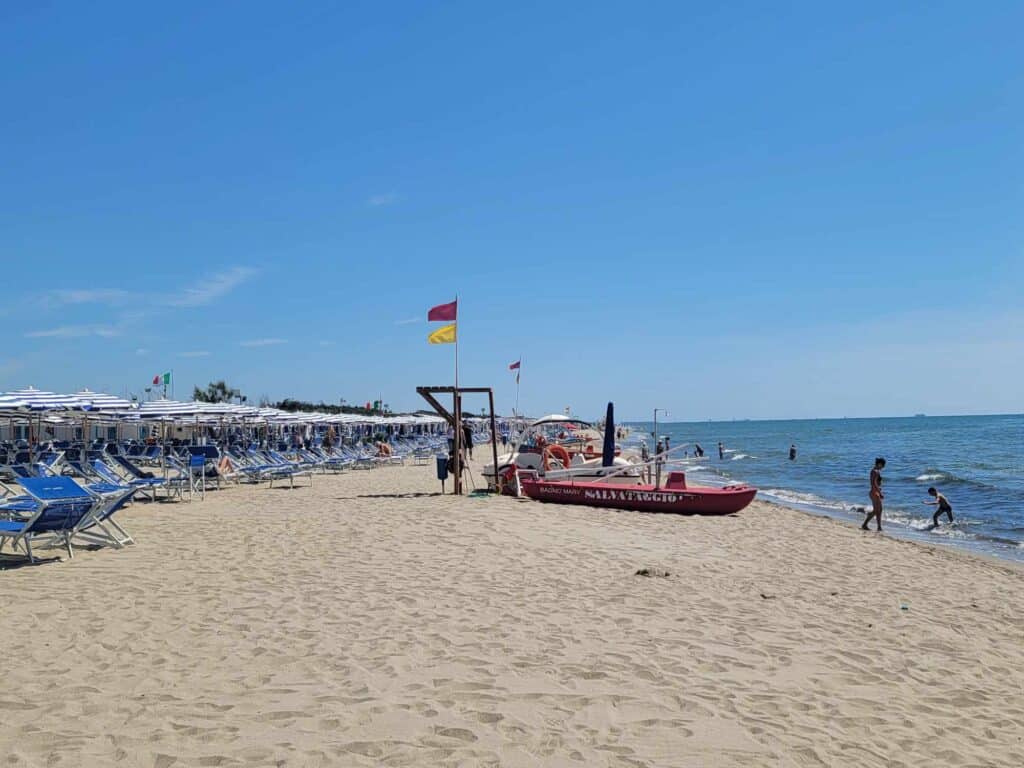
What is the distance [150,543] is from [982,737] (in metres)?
7.18

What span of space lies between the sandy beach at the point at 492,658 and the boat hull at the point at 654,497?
13.6 feet

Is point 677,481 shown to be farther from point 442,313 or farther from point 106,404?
point 106,404

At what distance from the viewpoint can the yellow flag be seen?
1417 cm

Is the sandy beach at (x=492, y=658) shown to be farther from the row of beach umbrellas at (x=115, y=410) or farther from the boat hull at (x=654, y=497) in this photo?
the row of beach umbrellas at (x=115, y=410)

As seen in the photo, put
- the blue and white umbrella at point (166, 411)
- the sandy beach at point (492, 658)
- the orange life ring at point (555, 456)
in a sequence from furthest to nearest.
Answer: the blue and white umbrella at point (166, 411)
the orange life ring at point (555, 456)
the sandy beach at point (492, 658)

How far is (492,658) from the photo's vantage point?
436 cm

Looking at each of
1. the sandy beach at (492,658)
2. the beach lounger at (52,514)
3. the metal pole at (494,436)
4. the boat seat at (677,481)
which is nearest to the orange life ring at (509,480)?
the metal pole at (494,436)

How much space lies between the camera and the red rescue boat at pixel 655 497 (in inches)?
496

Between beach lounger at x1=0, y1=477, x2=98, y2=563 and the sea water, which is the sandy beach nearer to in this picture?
beach lounger at x1=0, y1=477, x2=98, y2=563

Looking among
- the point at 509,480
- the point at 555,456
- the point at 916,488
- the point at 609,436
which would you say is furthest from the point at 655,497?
the point at 916,488

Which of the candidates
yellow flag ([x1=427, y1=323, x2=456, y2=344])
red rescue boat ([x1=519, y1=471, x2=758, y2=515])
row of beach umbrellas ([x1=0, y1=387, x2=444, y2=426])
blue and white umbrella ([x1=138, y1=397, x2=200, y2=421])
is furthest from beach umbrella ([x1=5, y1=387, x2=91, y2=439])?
red rescue boat ([x1=519, y1=471, x2=758, y2=515])

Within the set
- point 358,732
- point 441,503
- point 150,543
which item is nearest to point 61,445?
point 441,503

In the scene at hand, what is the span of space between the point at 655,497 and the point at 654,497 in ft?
0.05

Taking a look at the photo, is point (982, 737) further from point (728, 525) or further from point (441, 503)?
point (441, 503)
